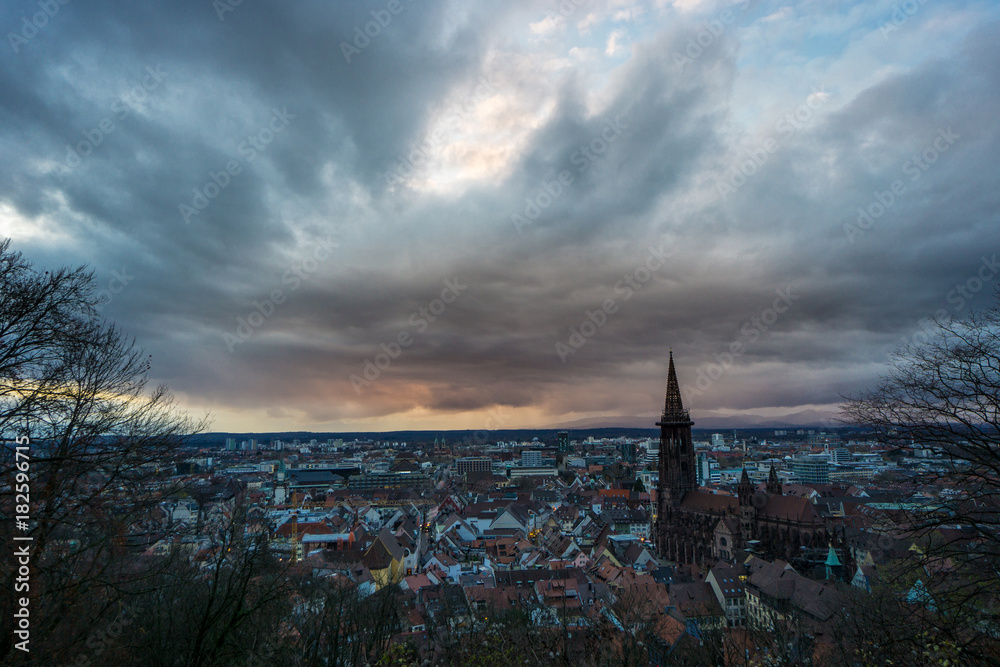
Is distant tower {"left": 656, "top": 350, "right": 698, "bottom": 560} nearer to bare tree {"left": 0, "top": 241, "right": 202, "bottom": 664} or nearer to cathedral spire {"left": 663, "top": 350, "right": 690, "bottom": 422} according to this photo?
cathedral spire {"left": 663, "top": 350, "right": 690, "bottom": 422}

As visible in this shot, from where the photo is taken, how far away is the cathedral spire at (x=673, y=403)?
271 ft

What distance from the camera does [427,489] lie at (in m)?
155

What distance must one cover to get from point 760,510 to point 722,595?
30873mm

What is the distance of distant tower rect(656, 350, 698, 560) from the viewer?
262 ft

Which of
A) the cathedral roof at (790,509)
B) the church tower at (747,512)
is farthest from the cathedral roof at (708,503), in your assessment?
the cathedral roof at (790,509)

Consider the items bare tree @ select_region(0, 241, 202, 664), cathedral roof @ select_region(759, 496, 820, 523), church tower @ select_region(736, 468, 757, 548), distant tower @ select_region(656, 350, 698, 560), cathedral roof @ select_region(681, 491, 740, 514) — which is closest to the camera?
bare tree @ select_region(0, 241, 202, 664)

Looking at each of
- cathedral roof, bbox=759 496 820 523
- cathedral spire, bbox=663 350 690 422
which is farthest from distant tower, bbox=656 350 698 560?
cathedral roof, bbox=759 496 820 523

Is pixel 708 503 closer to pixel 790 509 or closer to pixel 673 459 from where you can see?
pixel 673 459

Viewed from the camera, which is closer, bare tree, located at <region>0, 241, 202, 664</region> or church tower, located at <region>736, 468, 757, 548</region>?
bare tree, located at <region>0, 241, 202, 664</region>

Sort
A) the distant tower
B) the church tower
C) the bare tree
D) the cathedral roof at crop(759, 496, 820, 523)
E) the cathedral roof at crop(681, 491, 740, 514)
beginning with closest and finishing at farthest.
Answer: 1. the bare tree
2. the cathedral roof at crop(759, 496, 820, 523)
3. the church tower
4. the cathedral roof at crop(681, 491, 740, 514)
5. the distant tower

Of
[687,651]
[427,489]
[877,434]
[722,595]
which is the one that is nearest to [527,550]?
[722,595]

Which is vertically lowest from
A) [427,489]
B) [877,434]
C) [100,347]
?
[427,489]

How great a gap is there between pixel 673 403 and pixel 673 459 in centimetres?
821

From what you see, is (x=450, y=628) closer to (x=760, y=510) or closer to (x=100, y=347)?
(x=100, y=347)
